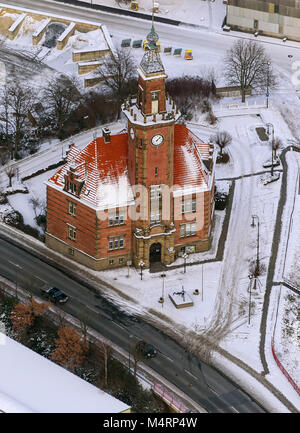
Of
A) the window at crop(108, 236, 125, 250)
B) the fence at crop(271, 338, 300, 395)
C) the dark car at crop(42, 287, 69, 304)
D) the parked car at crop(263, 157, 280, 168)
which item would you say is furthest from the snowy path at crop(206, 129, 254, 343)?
the dark car at crop(42, 287, 69, 304)

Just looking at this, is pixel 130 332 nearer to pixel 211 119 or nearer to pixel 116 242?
pixel 116 242

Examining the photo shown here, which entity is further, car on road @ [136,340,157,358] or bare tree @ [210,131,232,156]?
bare tree @ [210,131,232,156]

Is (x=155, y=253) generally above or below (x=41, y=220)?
below

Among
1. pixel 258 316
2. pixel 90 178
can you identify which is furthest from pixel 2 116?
pixel 258 316

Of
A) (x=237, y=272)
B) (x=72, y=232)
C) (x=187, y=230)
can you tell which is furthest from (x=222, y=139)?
(x=72, y=232)

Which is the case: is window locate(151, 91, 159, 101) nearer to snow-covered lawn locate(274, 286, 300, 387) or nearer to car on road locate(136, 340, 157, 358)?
car on road locate(136, 340, 157, 358)
